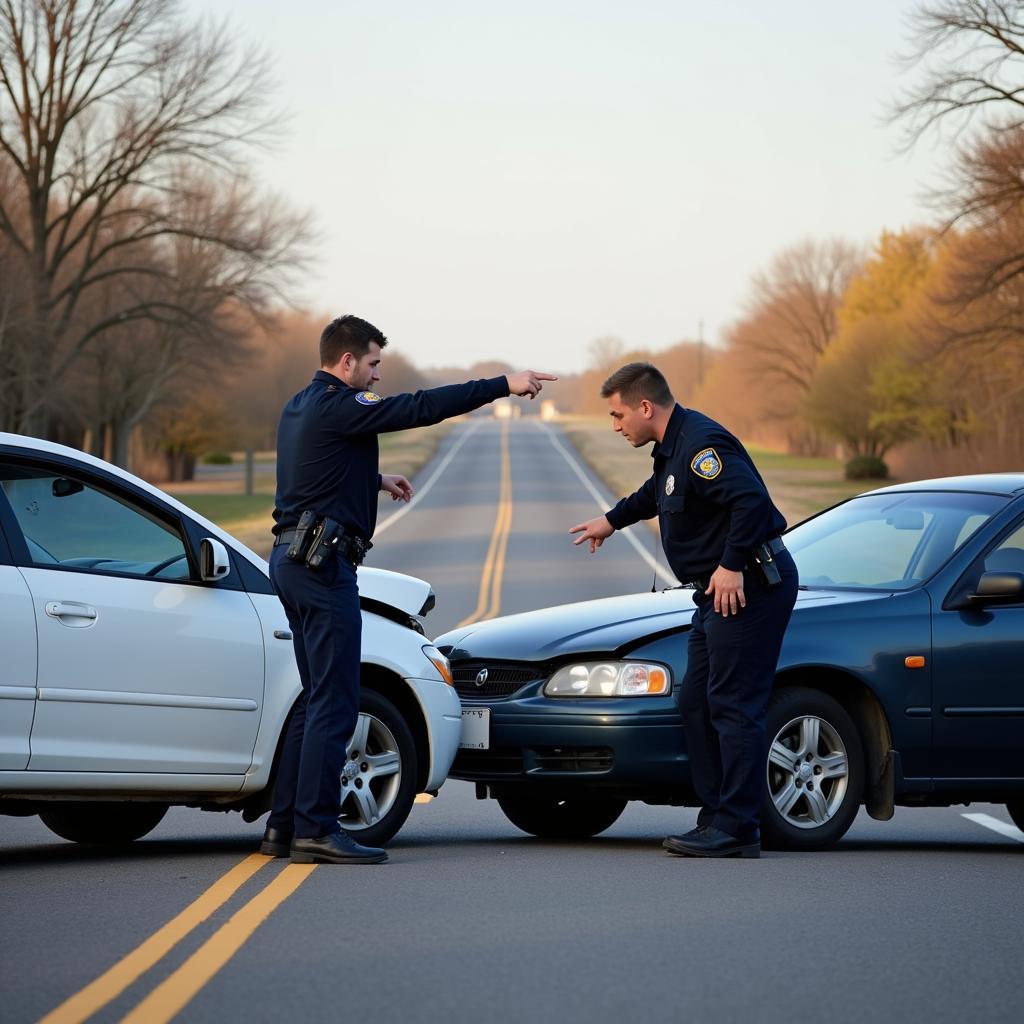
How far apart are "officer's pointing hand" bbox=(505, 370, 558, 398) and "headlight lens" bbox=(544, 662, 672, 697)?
1.35 meters

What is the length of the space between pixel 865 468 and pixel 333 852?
7158 cm

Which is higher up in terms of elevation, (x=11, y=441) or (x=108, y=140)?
(x=108, y=140)

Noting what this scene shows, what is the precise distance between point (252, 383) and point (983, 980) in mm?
106971

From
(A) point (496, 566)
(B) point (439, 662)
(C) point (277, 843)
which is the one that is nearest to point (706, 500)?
(B) point (439, 662)

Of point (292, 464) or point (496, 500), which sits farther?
point (496, 500)

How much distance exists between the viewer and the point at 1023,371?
2014 inches

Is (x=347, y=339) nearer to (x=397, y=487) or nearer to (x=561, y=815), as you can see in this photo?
(x=397, y=487)

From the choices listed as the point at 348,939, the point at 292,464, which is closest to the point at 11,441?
the point at 292,464

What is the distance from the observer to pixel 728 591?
7992mm

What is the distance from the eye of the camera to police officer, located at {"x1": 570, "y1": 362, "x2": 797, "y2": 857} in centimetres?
804

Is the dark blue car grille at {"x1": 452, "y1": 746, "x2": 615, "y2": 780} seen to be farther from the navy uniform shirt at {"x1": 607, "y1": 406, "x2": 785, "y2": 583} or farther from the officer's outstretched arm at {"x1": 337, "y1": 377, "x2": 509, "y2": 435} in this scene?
the officer's outstretched arm at {"x1": 337, "y1": 377, "x2": 509, "y2": 435}

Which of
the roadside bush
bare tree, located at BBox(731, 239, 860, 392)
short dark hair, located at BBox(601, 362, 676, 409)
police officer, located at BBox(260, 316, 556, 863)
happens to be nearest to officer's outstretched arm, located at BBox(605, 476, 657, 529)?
short dark hair, located at BBox(601, 362, 676, 409)

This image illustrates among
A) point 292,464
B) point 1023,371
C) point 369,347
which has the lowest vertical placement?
point 292,464

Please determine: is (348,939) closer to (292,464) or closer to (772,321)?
(292,464)
